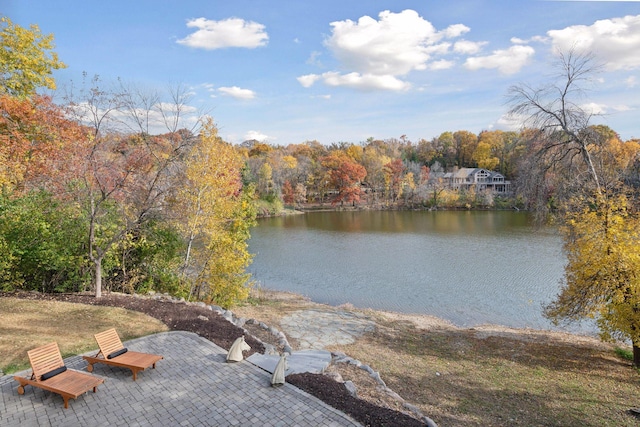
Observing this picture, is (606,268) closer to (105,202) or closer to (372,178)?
(105,202)

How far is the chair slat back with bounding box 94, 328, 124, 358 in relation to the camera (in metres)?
7.21

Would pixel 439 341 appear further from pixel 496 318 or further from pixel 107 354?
pixel 107 354

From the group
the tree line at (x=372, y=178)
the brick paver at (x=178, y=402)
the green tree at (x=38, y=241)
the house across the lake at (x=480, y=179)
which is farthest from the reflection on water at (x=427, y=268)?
the house across the lake at (x=480, y=179)

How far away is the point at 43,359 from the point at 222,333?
3666 millimetres

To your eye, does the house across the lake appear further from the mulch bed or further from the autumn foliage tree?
the mulch bed

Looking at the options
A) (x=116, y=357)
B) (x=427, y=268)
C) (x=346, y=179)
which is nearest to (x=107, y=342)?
(x=116, y=357)

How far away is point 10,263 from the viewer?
36.0 feet

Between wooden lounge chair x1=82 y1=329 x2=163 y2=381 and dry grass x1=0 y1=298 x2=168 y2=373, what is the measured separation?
0.97m

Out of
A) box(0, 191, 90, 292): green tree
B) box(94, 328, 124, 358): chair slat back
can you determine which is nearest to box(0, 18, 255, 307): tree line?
box(0, 191, 90, 292): green tree

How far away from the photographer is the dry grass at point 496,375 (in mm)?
7305

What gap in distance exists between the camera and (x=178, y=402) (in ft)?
20.0

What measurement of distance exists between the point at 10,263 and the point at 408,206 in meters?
55.5

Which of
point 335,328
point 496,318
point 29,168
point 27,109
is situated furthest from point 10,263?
point 496,318

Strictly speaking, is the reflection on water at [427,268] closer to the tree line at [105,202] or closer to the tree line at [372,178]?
the tree line at [105,202]
